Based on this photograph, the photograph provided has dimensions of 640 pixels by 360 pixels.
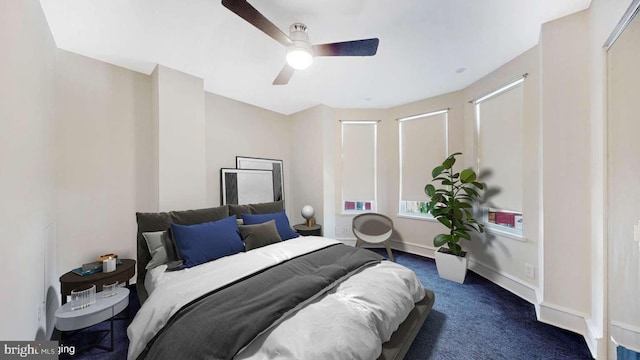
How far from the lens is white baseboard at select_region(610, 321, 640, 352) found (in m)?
1.19

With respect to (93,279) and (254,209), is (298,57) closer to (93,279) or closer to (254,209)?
(254,209)

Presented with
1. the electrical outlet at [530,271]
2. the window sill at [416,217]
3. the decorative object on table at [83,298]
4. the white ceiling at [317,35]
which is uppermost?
the white ceiling at [317,35]

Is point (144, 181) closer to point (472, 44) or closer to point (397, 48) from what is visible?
point (397, 48)

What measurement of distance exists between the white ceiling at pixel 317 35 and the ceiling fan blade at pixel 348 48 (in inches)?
10.6

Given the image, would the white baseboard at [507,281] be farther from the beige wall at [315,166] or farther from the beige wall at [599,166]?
the beige wall at [315,166]

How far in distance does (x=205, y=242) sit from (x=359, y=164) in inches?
116

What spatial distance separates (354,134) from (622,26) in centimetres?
308

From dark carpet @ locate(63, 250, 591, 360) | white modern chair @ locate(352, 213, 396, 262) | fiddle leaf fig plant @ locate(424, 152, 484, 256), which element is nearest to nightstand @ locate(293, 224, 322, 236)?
white modern chair @ locate(352, 213, 396, 262)

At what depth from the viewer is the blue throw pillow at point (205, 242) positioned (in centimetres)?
194

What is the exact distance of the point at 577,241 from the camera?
5.94 feet

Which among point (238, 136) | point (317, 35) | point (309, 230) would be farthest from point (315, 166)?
point (317, 35)

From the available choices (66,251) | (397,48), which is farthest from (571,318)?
(66,251)

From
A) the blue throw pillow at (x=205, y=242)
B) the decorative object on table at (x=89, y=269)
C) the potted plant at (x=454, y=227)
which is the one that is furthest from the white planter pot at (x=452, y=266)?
the decorative object on table at (x=89, y=269)

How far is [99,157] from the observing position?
92.8 inches
